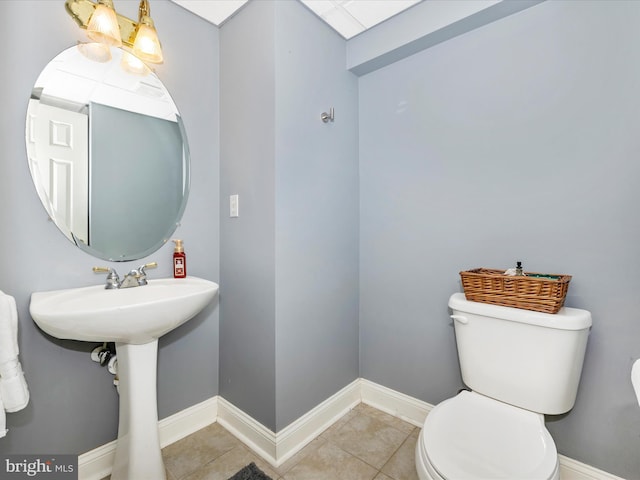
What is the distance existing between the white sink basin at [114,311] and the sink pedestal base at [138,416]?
8cm

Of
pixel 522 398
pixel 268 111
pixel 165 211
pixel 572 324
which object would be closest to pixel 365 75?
pixel 268 111

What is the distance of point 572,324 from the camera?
42.2 inches

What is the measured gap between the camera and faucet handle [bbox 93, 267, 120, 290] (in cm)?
129

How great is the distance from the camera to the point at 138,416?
1.21 metres

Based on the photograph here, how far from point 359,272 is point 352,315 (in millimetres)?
269

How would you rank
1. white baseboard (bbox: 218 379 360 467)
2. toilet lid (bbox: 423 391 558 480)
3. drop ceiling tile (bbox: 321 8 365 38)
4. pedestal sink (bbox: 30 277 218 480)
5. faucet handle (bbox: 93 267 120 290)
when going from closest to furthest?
toilet lid (bbox: 423 391 558 480) < pedestal sink (bbox: 30 277 218 480) < faucet handle (bbox: 93 267 120 290) < white baseboard (bbox: 218 379 360 467) < drop ceiling tile (bbox: 321 8 365 38)

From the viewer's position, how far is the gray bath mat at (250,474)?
1316 mm

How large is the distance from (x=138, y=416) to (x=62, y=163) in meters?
1.05

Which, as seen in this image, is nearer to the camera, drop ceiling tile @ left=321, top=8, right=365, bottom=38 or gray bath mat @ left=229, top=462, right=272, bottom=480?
gray bath mat @ left=229, top=462, right=272, bottom=480

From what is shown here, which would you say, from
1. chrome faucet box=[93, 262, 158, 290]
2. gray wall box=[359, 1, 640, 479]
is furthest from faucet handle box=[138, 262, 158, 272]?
gray wall box=[359, 1, 640, 479]

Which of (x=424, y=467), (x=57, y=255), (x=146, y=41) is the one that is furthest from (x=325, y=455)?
(x=146, y=41)

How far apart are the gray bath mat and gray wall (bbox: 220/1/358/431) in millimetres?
179

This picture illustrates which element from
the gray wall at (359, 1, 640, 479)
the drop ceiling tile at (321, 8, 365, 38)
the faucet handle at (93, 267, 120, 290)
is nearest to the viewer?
the gray wall at (359, 1, 640, 479)

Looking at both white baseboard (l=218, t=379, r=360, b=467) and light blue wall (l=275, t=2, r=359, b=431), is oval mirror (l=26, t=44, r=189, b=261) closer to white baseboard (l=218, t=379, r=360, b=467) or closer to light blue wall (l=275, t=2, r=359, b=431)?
light blue wall (l=275, t=2, r=359, b=431)
